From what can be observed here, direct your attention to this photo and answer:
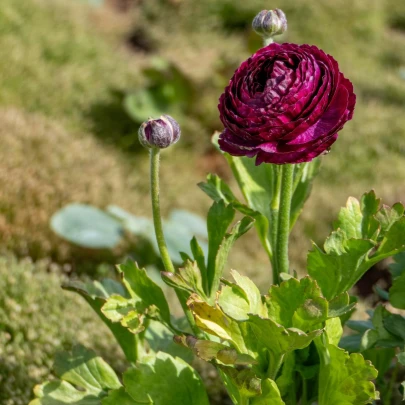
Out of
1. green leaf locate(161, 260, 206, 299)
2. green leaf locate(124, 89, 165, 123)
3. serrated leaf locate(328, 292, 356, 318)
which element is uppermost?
green leaf locate(124, 89, 165, 123)

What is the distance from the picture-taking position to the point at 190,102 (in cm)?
370

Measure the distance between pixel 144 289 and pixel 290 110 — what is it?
1.37 feet

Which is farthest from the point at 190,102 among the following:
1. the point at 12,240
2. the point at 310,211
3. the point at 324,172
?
the point at 12,240

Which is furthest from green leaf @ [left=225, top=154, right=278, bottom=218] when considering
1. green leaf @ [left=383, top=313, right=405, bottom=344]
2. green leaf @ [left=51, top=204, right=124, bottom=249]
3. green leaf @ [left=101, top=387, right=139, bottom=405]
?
green leaf @ [left=51, top=204, right=124, bottom=249]

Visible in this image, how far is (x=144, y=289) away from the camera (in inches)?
42.4

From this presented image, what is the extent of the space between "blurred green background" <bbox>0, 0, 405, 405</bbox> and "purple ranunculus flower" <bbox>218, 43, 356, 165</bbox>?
0.85 meters

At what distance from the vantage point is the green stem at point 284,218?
3.16 ft

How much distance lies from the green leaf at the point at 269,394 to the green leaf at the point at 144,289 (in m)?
0.23

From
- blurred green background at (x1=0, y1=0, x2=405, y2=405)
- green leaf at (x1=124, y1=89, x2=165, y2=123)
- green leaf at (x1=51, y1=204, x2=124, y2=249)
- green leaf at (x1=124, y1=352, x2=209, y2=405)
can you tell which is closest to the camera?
green leaf at (x1=124, y1=352, x2=209, y2=405)

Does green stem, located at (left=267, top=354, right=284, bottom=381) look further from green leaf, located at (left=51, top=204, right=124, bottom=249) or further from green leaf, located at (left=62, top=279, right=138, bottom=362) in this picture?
green leaf, located at (left=51, top=204, right=124, bottom=249)

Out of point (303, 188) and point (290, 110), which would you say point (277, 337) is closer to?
point (290, 110)

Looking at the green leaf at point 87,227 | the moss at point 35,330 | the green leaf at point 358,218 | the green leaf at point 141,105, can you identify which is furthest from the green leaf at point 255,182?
the green leaf at point 141,105

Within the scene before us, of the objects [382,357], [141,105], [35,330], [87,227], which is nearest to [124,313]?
[382,357]

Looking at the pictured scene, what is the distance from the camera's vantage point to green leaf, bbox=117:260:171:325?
1065 millimetres
